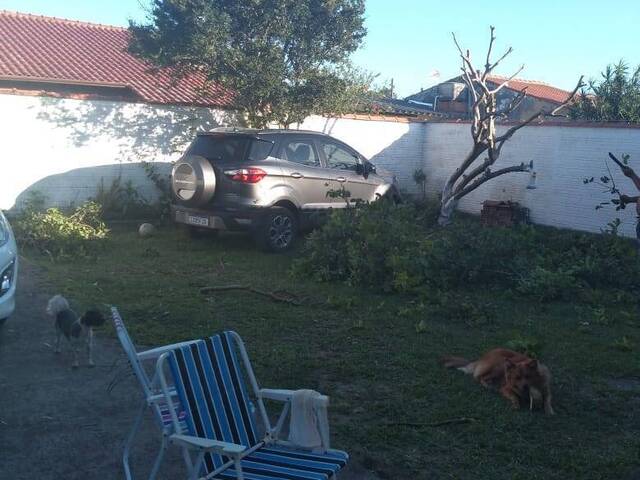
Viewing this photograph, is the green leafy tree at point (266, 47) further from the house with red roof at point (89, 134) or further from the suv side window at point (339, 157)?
the suv side window at point (339, 157)

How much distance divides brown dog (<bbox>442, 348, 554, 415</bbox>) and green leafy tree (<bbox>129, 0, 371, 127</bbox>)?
950 cm

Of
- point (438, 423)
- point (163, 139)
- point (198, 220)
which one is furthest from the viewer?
point (163, 139)

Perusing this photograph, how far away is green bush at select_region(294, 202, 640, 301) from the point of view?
898 cm

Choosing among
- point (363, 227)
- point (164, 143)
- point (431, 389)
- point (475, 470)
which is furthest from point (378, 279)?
point (164, 143)

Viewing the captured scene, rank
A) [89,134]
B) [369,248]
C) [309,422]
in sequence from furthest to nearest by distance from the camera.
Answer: [89,134] < [369,248] < [309,422]

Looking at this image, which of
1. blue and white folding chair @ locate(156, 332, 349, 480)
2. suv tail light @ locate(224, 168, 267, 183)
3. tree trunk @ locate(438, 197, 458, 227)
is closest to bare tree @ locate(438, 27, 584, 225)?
tree trunk @ locate(438, 197, 458, 227)

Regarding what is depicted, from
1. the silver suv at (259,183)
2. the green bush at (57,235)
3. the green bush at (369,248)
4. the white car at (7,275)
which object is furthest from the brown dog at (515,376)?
the green bush at (57,235)

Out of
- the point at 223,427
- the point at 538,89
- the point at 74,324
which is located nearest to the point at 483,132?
the point at 74,324

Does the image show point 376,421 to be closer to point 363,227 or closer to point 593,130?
point 363,227

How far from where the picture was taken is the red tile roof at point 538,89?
28.5 metres

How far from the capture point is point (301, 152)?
1202 cm

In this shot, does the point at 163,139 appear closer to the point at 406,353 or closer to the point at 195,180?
the point at 195,180

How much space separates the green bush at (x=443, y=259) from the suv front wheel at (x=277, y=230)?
1.15 meters

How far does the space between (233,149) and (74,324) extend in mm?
5618
